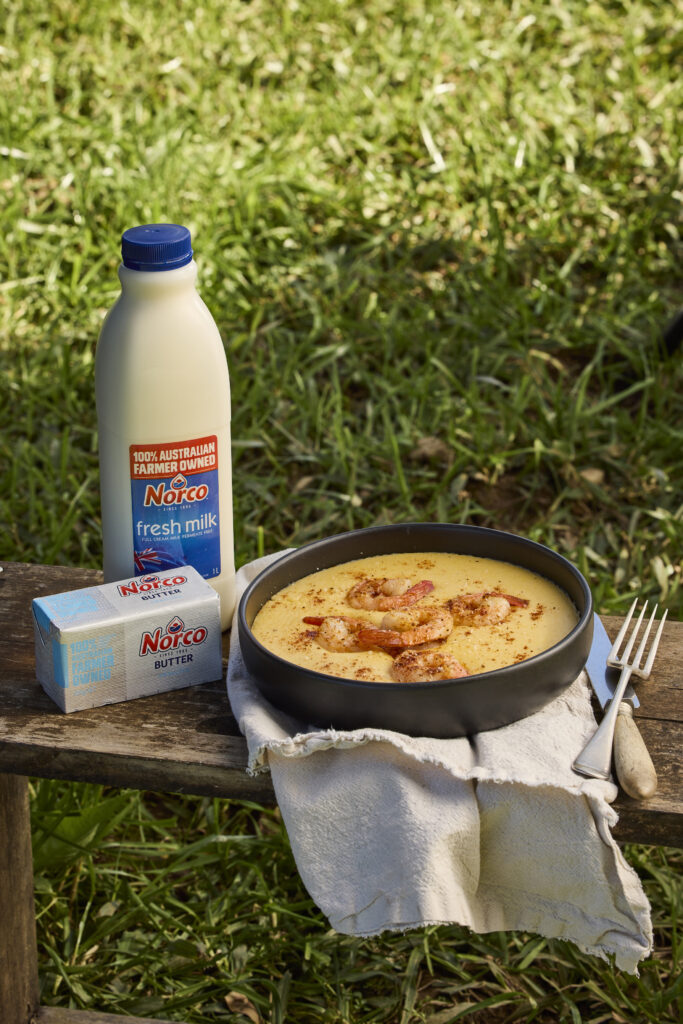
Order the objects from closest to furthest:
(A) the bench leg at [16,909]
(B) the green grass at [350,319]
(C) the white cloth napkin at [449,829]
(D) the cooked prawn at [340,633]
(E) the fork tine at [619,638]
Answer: (C) the white cloth napkin at [449,829]
(D) the cooked prawn at [340,633]
(E) the fork tine at [619,638]
(A) the bench leg at [16,909]
(B) the green grass at [350,319]

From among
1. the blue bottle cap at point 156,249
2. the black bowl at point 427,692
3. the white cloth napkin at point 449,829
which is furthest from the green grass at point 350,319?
the blue bottle cap at point 156,249

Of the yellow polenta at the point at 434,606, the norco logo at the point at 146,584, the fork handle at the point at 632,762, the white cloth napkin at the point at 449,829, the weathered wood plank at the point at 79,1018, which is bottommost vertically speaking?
the weathered wood plank at the point at 79,1018

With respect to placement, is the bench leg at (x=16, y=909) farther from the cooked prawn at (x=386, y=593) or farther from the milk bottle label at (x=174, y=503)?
the cooked prawn at (x=386, y=593)

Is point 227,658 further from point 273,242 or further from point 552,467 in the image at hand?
point 273,242

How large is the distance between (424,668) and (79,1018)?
880mm

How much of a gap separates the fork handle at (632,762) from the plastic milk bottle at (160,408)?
0.54m

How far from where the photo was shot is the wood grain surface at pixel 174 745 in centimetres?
127

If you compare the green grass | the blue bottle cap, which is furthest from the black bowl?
the green grass

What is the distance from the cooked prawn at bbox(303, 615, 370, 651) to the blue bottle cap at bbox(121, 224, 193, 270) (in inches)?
17.4

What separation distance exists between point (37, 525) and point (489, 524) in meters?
1.10

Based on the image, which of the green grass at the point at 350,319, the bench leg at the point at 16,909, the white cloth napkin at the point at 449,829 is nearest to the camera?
the white cloth napkin at the point at 449,829

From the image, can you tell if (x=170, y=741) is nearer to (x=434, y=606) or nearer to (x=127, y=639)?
(x=127, y=639)

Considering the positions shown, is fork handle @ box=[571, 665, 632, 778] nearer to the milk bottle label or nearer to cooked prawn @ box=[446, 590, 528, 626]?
cooked prawn @ box=[446, 590, 528, 626]

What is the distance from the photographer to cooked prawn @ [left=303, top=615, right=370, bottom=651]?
1343mm
